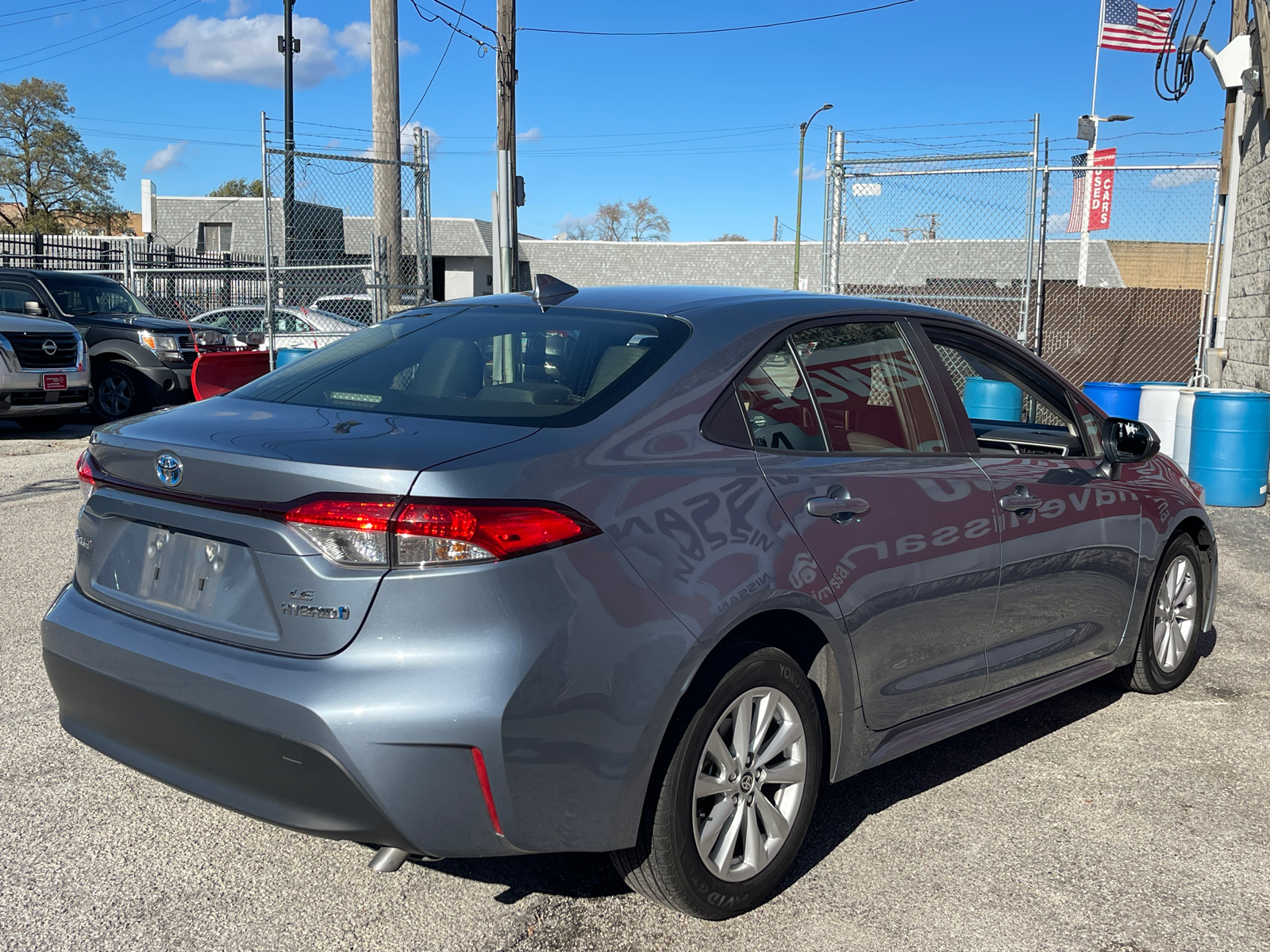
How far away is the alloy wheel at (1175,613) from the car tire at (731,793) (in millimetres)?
2349

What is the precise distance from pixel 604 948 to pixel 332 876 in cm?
86

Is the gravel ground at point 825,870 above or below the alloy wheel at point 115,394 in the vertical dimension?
below

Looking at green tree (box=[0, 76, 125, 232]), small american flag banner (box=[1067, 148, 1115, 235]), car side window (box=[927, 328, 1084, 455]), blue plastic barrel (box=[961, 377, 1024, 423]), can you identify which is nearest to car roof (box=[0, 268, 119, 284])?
blue plastic barrel (box=[961, 377, 1024, 423])

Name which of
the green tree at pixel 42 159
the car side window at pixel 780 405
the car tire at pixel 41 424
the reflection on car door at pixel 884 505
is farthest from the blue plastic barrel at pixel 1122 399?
the green tree at pixel 42 159

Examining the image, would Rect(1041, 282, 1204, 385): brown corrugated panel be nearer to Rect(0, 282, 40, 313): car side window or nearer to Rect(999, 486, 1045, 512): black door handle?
Rect(999, 486, 1045, 512): black door handle

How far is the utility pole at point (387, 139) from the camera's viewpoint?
51.0ft

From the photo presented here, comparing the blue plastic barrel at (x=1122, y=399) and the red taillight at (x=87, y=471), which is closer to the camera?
the red taillight at (x=87, y=471)

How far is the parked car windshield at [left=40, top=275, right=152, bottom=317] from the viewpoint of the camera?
14.7 metres

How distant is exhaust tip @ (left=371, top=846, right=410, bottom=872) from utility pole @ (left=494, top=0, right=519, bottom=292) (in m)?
10.2

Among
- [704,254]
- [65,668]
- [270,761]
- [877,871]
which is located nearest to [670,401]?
[270,761]

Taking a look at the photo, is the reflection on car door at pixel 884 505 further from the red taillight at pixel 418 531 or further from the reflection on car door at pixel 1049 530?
the red taillight at pixel 418 531

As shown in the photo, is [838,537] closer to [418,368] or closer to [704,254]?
[418,368]

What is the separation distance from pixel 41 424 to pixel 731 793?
13593 millimetres

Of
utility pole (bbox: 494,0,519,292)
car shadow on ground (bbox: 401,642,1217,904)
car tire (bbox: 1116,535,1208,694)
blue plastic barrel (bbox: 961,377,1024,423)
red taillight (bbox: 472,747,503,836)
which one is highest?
utility pole (bbox: 494,0,519,292)
